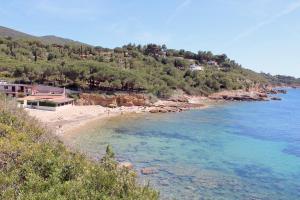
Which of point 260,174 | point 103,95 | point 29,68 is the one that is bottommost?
point 260,174

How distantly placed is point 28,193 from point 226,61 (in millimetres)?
145341

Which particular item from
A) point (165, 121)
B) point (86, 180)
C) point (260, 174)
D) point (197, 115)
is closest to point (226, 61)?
point (197, 115)

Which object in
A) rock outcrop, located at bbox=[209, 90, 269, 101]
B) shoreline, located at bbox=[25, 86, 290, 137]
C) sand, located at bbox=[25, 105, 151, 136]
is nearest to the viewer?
sand, located at bbox=[25, 105, 151, 136]

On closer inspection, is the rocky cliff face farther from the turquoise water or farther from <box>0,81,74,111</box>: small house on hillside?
the turquoise water

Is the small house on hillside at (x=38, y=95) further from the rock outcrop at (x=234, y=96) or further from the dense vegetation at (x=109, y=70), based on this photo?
the rock outcrop at (x=234, y=96)

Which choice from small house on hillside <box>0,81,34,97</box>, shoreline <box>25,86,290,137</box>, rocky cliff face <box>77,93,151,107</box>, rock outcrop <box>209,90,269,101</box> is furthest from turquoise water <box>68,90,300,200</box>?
rock outcrop <box>209,90,269,101</box>

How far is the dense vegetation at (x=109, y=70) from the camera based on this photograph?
71.2 metres

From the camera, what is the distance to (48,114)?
50969mm

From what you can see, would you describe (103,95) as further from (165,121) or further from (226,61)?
(226,61)

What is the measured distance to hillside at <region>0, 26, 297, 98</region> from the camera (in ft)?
234

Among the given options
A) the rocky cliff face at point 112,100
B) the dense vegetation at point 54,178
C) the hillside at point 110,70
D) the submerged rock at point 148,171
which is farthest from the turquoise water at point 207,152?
the hillside at point 110,70

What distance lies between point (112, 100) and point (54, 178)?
53287 mm

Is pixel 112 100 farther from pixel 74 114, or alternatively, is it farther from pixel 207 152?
pixel 207 152

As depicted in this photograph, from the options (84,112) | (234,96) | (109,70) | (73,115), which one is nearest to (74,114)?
(73,115)
